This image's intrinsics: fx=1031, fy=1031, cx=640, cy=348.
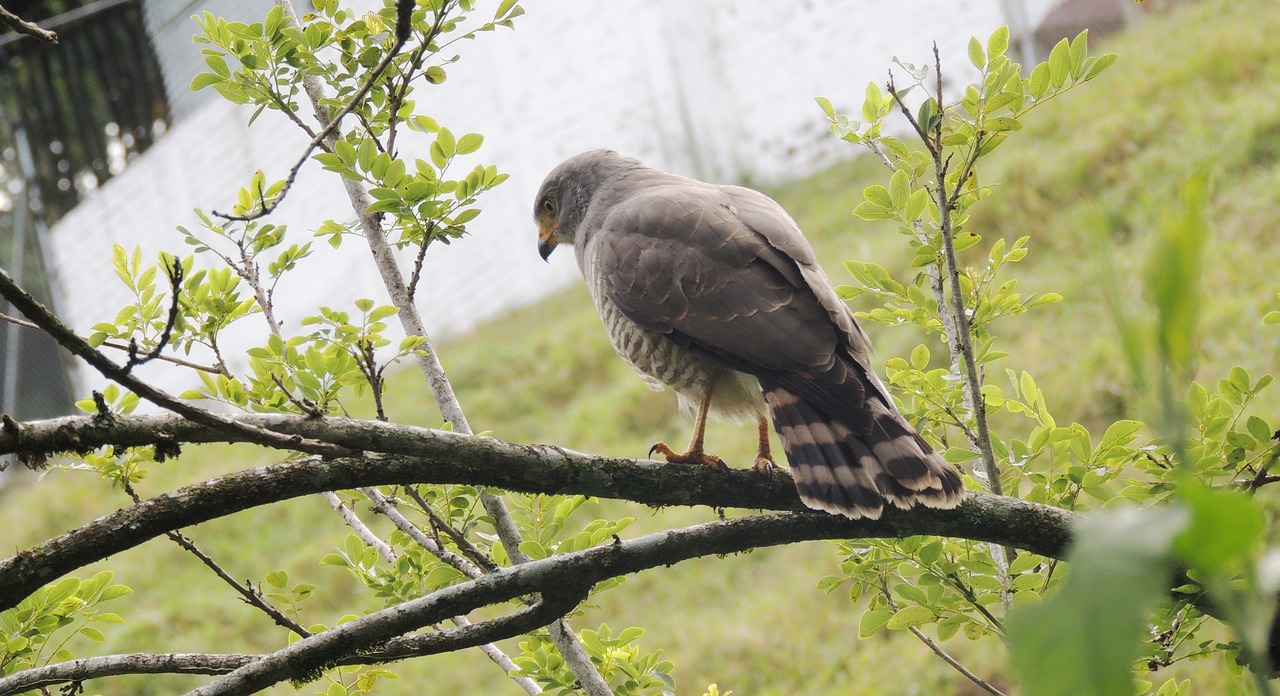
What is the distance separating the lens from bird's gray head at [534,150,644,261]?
410 cm

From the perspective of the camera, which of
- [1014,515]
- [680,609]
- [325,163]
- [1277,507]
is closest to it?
[1014,515]

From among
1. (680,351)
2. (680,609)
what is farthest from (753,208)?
(680,609)

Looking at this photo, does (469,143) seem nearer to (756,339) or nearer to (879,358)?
(756,339)

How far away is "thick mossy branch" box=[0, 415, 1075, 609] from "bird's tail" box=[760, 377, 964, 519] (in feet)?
0.14

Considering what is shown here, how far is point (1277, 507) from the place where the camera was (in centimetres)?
416

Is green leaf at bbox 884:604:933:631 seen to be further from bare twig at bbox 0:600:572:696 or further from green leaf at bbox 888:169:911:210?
green leaf at bbox 888:169:911:210

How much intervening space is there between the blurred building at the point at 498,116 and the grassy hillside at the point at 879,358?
83cm

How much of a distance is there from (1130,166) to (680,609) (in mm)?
4674

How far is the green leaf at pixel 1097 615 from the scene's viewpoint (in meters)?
0.43

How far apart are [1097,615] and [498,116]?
35.0ft

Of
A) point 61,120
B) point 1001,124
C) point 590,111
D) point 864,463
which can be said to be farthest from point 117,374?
point 61,120

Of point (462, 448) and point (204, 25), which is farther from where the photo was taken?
point (204, 25)

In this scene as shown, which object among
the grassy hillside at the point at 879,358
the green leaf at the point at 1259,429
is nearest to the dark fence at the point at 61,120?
the grassy hillside at the point at 879,358

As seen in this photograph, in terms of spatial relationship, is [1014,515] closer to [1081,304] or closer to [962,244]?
[962,244]
